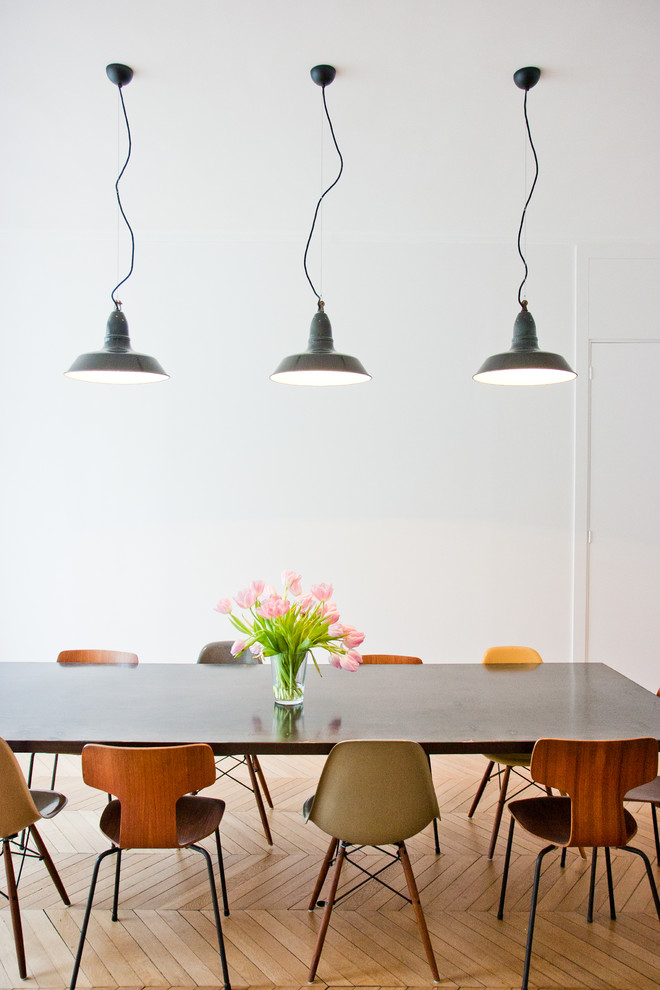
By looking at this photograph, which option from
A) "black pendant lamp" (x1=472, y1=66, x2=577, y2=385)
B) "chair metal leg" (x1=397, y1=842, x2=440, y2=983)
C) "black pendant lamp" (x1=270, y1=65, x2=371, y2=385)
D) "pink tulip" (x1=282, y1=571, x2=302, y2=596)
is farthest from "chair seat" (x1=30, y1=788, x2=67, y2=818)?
"black pendant lamp" (x1=472, y1=66, x2=577, y2=385)

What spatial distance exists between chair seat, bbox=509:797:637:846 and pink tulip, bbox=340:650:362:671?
740 mm

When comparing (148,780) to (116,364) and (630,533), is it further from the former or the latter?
(630,533)

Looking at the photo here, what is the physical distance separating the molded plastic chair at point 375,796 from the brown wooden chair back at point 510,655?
1327 mm

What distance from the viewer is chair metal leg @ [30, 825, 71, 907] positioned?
99.9 inches

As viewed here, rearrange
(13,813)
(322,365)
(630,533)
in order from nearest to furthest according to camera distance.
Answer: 1. (13,813)
2. (322,365)
3. (630,533)

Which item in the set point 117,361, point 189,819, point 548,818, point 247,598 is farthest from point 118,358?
point 548,818

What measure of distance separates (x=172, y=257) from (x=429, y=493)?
2.39 m

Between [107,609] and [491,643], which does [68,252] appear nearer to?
[107,609]

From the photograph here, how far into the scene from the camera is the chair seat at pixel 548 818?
235 centimetres

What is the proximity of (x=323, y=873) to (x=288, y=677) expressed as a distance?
705mm

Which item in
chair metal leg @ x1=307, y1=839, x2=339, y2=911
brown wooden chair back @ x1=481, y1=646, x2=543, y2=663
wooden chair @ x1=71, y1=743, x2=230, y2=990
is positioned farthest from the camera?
brown wooden chair back @ x1=481, y1=646, x2=543, y2=663

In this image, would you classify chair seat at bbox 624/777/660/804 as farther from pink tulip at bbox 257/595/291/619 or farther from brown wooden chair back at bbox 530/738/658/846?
pink tulip at bbox 257/595/291/619

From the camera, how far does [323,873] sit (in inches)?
101

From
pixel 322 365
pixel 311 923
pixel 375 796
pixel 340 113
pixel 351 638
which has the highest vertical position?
pixel 340 113
